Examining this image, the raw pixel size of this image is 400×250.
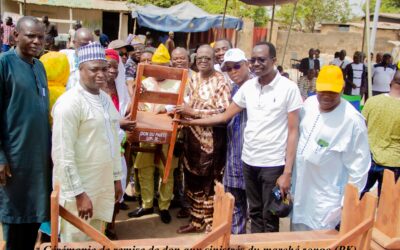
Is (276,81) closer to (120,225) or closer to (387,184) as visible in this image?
(387,184)

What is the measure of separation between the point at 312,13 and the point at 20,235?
1275 inches

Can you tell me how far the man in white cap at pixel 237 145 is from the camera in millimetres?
3383

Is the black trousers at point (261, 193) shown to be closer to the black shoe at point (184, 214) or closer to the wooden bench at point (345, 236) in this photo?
the wooden bench at point (345, 236)

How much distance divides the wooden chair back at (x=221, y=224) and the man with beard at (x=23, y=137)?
3.95ft

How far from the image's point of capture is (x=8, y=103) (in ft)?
7.75

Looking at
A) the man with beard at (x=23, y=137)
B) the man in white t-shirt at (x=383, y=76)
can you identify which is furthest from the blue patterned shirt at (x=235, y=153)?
the man in white t-shirt at (x=383, y=76)

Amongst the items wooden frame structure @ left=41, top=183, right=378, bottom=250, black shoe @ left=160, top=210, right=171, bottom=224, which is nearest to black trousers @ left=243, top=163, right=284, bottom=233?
wooden frame structure @ left=41, top=183, right=378, bottom=250

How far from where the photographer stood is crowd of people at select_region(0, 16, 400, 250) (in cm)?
236

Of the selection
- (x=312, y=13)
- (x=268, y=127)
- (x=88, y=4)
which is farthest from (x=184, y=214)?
(x=312, y=13)

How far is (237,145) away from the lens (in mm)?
3406

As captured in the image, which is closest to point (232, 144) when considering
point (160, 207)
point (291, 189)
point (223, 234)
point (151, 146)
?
point (291, 189)

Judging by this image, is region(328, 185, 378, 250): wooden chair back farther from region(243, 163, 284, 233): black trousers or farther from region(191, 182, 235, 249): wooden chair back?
region(243, 163, 284, 233): black trousers

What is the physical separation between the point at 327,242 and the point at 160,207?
2.32 m

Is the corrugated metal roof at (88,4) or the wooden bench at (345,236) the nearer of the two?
the wooden bench at (345,236)
